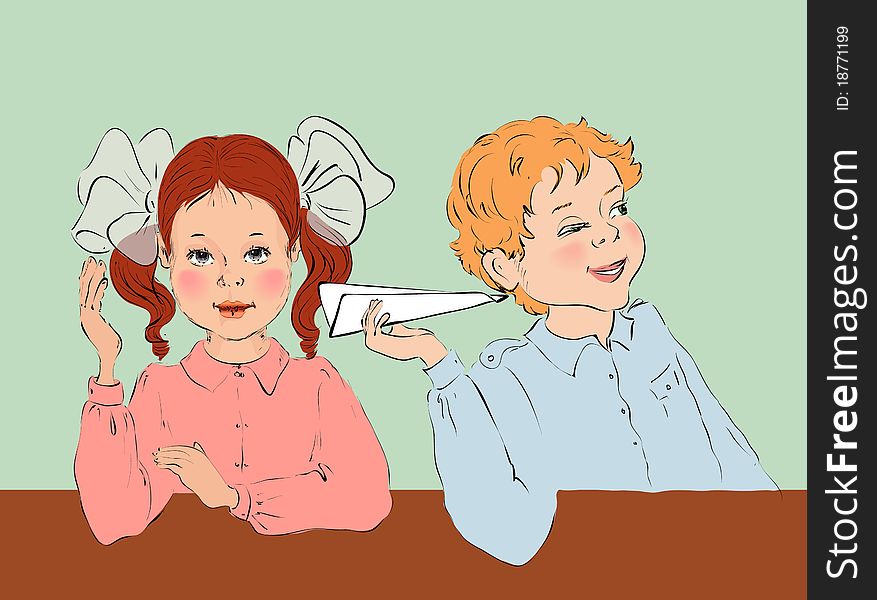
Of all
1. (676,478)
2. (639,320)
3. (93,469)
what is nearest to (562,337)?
(639,320)

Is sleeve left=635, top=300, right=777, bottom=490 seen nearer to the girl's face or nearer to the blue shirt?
the blue shirt

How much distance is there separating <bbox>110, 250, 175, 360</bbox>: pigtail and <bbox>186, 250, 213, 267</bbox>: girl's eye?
178mm

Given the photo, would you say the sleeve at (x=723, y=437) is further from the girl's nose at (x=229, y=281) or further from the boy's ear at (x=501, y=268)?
the girl's nose at (x=229, y=281)

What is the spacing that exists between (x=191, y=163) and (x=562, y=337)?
1.30m

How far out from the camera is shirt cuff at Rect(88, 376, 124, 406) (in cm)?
432

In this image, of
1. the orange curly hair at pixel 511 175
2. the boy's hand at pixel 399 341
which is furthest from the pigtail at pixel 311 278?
the orange curly hair at pixel 511 175

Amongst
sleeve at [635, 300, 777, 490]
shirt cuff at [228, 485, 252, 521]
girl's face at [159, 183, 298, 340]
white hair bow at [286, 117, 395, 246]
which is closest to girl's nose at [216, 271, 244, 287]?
girl's face at [159, 183, 298, 340]

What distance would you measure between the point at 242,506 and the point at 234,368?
44 cm

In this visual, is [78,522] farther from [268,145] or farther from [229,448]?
[268,145]

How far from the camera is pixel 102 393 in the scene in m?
4.32

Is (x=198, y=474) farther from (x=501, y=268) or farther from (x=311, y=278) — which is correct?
(x=501, y=268)

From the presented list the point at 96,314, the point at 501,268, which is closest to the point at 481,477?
the point at 501,268
